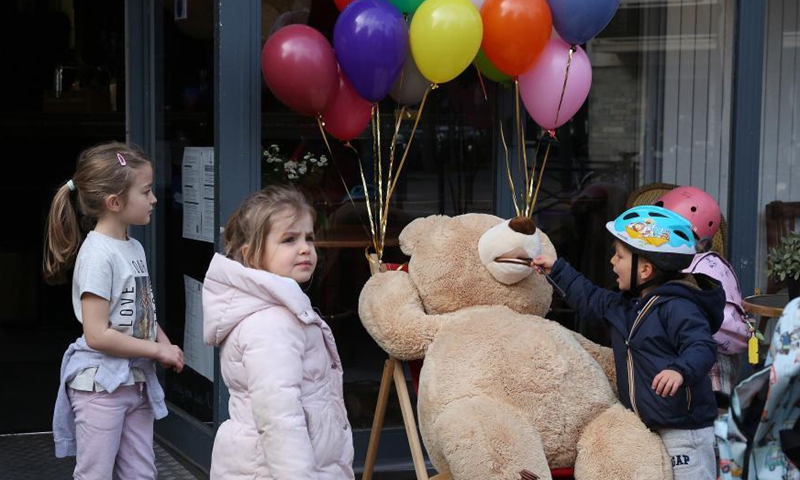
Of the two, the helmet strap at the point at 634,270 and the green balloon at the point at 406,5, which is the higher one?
the green balloon at the point at 406,5

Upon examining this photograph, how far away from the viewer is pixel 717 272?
15.6 feet

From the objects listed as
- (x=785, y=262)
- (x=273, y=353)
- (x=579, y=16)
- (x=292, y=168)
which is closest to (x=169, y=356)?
(x=273, y=353)

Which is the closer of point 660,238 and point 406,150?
point 660,238

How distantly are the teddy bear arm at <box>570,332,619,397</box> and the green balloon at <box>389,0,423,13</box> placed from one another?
4.69ft

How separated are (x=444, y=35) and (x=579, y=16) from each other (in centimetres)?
56

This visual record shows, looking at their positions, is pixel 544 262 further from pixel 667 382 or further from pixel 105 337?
pixel 105 337

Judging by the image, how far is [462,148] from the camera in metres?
5.51

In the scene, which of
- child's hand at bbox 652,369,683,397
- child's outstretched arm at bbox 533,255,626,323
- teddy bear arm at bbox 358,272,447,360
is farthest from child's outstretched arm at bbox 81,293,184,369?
child's hand at bbox 652,369,683,397

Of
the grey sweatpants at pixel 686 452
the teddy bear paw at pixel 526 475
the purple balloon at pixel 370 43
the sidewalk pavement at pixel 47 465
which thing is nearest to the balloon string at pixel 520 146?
the purple balloon at pixel 370 43

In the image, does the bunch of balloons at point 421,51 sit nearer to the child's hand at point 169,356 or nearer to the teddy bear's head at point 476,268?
the teddy bear's head at point 476,268

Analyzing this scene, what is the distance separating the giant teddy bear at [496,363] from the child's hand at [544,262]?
0.04 m

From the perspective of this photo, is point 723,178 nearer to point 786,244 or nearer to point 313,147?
point 786,244

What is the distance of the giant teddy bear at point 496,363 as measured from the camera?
146 inches

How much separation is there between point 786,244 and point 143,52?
3497 millimetres
